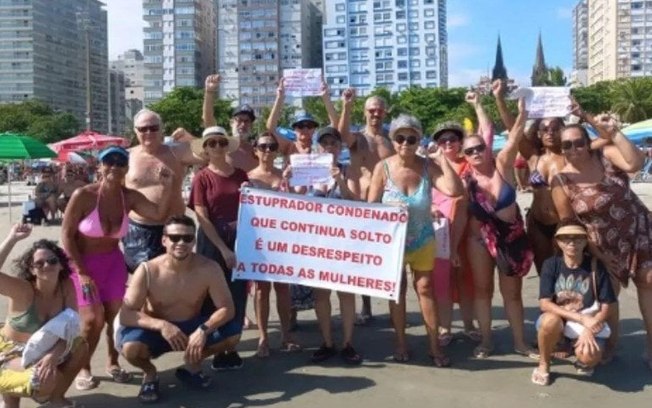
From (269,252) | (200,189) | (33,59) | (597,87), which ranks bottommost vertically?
(269,252)

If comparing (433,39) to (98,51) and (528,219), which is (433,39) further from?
(528,219)

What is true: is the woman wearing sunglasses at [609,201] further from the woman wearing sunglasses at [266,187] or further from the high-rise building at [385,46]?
the high-rise building at [385,46]

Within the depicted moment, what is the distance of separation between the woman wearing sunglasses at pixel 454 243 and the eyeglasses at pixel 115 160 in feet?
8.02

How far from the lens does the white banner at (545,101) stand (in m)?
5.95

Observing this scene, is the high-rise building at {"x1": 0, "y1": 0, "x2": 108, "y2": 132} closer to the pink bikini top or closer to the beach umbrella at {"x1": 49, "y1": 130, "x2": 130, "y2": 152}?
the beach umbrella at {"x1": 49, "y1": 130, "x2": 130, "y2": 152}

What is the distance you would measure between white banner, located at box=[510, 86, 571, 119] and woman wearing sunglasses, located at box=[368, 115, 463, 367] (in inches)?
35.0

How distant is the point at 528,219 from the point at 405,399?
1.93 m

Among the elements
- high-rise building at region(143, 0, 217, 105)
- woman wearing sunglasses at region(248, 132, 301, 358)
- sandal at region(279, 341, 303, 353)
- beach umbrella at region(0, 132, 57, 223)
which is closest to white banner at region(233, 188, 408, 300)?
woman wearing sunglasses at region(248, 132, 301, 358)

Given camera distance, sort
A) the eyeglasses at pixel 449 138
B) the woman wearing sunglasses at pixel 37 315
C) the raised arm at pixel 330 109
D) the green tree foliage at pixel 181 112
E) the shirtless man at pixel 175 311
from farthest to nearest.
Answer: the green tree foliage at pixel 181 112 → the raised arm at pixel 330 109 → the eyeglasses at pixel 449 138 → the shirtless man at pixel 175 311 → the woman wearing sunglasses at pixel 37 315

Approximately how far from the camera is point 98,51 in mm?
145000

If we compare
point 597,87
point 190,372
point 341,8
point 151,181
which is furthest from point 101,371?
point 341,8

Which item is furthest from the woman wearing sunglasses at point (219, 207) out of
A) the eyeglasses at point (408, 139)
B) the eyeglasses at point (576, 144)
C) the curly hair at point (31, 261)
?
the eyeglasses at point (576, 144)

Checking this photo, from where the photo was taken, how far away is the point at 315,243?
18.9ft

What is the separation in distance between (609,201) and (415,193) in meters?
1.40
